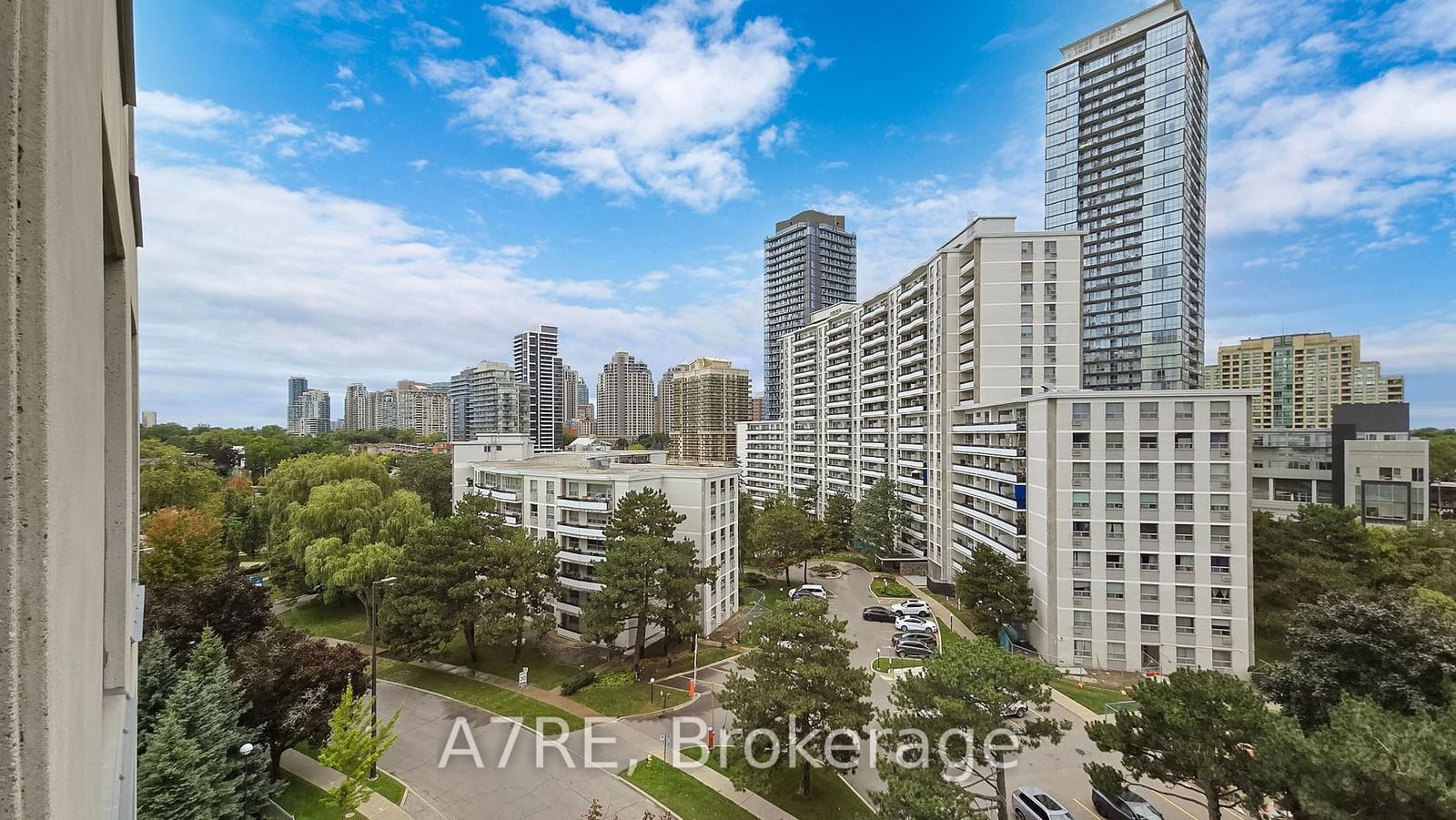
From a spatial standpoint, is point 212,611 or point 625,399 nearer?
point 212,611

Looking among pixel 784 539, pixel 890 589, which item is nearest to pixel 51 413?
pixel 784 539

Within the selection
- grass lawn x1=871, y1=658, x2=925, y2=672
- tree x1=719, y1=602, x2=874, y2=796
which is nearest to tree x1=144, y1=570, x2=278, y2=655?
tree x1=719, y1=602, x2=874, y2=796

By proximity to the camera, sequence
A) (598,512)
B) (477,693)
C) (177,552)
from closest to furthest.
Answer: (477,693), (598,512), (177,552)

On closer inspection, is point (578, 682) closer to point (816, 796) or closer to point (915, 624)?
point (816, 796)

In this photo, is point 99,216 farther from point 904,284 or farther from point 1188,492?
point 904,284

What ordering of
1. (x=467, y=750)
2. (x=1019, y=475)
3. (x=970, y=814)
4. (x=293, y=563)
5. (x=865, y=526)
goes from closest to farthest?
(x=970, y=814) → (x=467, y=750) → (x=1019, y=475) → (x=293, y=563) → (x=865, y=526)

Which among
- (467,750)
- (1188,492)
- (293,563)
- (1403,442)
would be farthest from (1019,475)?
(293,563)

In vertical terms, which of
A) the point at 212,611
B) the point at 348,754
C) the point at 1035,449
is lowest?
the point at 348,754
